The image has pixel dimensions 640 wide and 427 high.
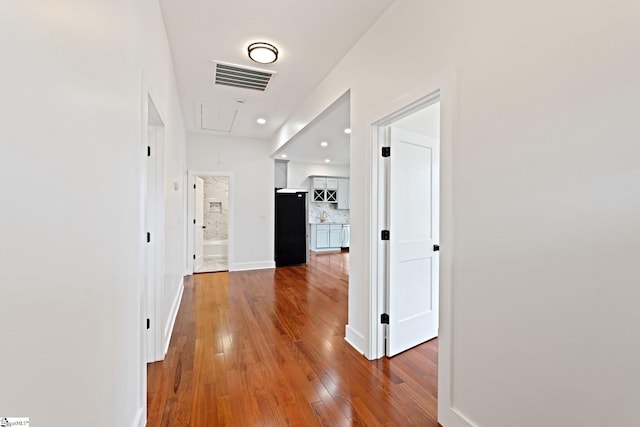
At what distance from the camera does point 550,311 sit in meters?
1.15

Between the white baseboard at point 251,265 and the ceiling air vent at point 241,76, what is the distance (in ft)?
12.2

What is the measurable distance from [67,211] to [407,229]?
233 centimetres

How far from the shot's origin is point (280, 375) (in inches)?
84.9

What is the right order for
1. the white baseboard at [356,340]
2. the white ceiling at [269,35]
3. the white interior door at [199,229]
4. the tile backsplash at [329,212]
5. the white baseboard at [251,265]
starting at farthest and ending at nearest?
1. the tile backsplash at [329,212]
2. the white interior door at [199,229]
3. the white baseboard at [251,265]
4. the white baseboard at [356,340]
5. the white ceiling at [269,35]

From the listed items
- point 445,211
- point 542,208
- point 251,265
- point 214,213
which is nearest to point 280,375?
point 445,211

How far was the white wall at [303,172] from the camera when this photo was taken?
26.9ft

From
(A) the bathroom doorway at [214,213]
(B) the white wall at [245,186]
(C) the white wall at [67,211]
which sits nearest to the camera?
(C) the white wall at [67,211]

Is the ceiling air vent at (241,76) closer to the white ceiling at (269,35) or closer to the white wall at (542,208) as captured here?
the white ceiling at (269,35)

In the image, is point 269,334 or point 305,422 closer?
point 305,422

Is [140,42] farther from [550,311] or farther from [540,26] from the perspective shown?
[550,311]

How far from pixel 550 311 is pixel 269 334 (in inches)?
96.5

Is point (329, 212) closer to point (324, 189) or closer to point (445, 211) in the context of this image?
point (324, 189)

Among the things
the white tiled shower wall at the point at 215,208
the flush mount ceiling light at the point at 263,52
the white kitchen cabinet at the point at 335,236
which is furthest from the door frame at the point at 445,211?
the white tiled shower wall at the point at 215,208

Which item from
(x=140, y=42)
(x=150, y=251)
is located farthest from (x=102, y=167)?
(x=150, y=251)
